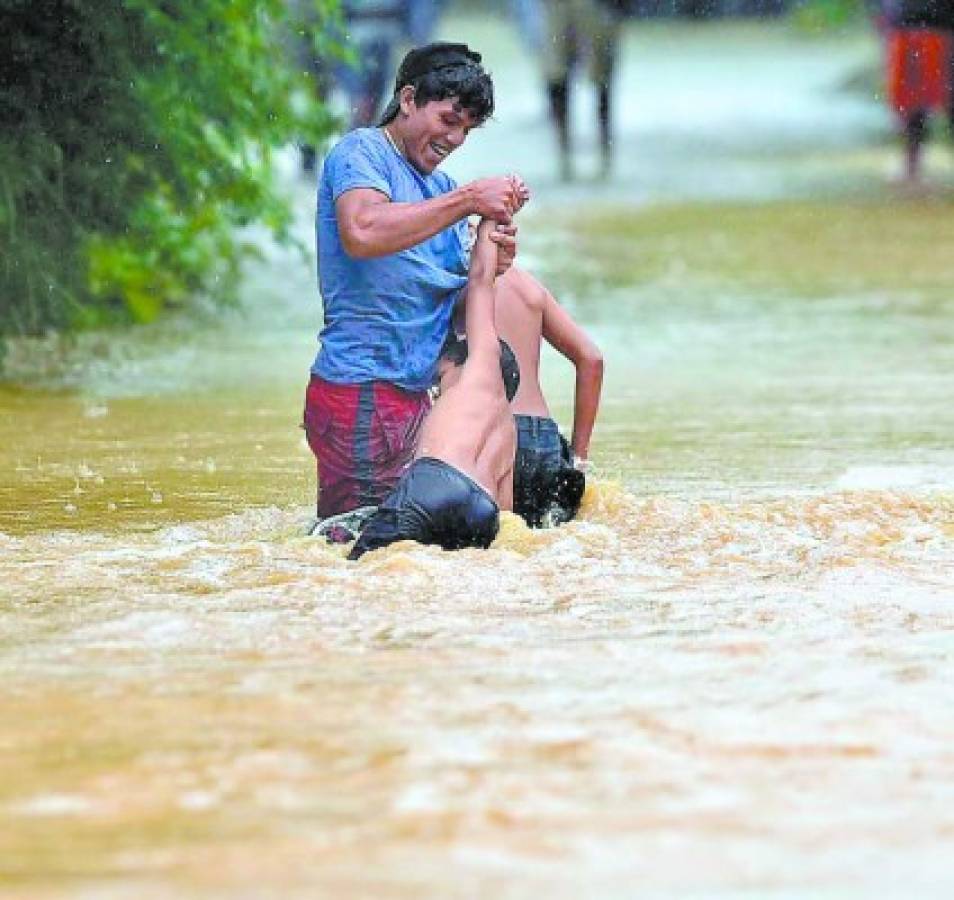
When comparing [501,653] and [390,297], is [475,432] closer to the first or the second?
[390,297]

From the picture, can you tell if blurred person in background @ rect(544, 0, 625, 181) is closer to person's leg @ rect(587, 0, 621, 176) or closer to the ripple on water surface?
person's leg @ rect(587, 0, 621, 176)

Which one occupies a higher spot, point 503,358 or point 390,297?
point 390,297

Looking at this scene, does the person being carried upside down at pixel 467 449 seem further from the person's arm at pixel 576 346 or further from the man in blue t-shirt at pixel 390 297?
the person's arm at pixel 576 346

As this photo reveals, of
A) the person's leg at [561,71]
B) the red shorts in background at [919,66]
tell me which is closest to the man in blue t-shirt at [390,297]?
the person's leg at [561,71]

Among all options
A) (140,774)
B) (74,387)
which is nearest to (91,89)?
(74,387)

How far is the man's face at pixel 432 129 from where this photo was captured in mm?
6641

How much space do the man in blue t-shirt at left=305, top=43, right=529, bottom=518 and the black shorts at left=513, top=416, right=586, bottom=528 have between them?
0.28 meters

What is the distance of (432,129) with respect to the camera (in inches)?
263

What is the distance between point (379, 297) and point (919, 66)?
14.4m

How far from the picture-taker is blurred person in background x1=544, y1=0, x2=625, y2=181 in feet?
→ 66.3

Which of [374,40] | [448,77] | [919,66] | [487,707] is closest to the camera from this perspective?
[487,707]

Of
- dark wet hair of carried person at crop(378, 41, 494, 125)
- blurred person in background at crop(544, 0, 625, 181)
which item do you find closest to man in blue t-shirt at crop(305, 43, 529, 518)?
dark wet hair of carried person at crop(378, 41, 494, 125)

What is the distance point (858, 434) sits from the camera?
866 centimetres

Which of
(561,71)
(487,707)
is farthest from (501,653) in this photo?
(561,71)
